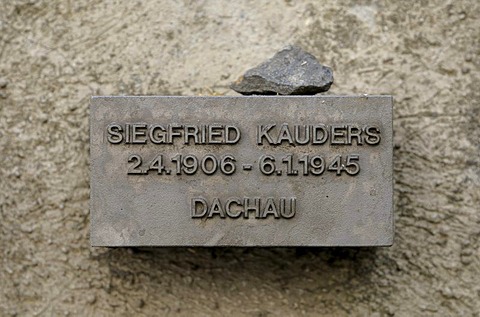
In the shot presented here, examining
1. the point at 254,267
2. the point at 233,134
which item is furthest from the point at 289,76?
the point at 254,267

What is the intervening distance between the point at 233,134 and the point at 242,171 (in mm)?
88

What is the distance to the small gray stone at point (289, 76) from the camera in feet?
6.67

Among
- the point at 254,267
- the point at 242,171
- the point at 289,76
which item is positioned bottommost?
the point at 254,267

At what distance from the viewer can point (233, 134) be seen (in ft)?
6.60

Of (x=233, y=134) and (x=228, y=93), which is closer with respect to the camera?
(x=233, y=134)

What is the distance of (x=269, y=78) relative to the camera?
6.68 ft

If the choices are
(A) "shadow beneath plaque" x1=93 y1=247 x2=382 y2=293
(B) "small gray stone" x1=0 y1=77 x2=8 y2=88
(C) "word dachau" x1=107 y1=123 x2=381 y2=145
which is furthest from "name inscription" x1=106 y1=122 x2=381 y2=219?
(B) "small gray stone" x1=0 y1=77 x2=8 y2=88

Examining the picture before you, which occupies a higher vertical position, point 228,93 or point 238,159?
point 228,93

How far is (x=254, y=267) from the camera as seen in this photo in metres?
2.20

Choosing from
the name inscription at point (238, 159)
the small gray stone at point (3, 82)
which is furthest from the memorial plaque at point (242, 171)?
the small gray stone at point (3, 82)

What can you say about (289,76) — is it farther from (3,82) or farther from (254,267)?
(3,82)

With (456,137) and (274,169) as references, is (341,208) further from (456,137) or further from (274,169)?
(456,137)

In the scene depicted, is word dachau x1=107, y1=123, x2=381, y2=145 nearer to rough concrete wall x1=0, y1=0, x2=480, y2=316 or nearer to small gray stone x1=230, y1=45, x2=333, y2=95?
small gray stone x1=230, y1=45, x2=333, y2=95

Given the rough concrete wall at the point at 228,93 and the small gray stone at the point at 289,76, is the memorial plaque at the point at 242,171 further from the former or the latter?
the rough concrete wall at the point at 228,93
